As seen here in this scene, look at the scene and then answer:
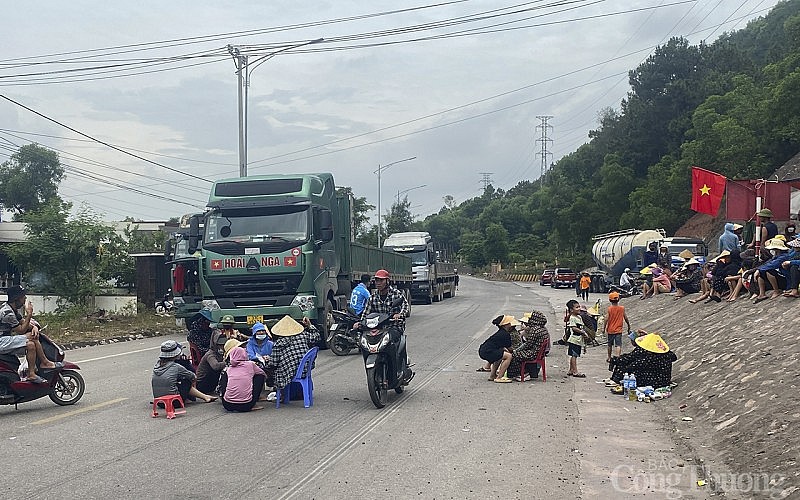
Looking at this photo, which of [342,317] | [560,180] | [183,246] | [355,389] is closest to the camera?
[355,389]

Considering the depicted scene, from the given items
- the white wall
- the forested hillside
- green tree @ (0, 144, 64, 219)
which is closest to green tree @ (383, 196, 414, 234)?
the forested hillside

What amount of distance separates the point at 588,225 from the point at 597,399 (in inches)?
2673

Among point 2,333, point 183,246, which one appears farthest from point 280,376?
point 183,246

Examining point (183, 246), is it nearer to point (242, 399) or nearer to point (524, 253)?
point (242, 399)

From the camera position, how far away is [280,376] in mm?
10516

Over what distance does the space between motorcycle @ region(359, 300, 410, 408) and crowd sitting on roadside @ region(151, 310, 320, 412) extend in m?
0.87

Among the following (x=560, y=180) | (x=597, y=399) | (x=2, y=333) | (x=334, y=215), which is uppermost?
(x=560, y=180)

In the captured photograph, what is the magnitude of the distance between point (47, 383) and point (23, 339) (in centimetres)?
68

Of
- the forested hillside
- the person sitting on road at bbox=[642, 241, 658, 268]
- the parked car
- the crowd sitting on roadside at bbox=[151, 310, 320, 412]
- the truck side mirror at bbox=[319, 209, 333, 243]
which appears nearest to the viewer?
the crowd sitting on roadside at bbox=[151, 310, 320, 412]

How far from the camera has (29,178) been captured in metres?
80.7

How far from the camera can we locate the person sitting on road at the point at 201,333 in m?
12.6

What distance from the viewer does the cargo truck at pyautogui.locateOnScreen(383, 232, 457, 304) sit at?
130 ft

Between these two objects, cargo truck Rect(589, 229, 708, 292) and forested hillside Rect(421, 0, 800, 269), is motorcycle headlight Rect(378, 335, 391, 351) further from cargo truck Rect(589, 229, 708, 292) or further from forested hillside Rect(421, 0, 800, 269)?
forested hillside Rect(421, 0, 800, 269)

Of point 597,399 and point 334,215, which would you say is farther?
point 334,215
